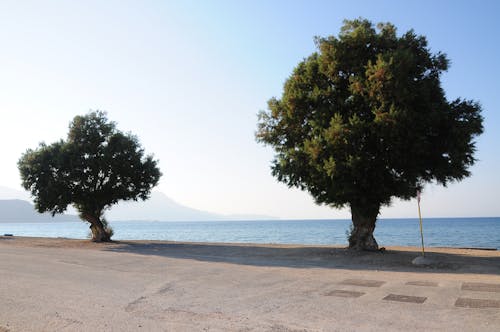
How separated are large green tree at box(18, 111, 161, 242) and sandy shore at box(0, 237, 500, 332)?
585 inches

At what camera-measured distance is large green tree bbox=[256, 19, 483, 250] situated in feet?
64.0

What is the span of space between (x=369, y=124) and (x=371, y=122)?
0.48 metres

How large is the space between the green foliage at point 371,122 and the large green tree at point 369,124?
48mm

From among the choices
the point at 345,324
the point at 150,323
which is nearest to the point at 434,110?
the point at 345,324

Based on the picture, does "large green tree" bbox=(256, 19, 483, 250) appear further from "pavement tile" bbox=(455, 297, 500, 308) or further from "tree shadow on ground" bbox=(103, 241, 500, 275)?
"pavement tile" bbox=(455, 297, 500, 308)

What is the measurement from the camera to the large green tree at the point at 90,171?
32.5 meters

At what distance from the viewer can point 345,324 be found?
8.13 m

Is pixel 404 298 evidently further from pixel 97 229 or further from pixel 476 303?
pixel 97 229

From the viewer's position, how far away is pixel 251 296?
11.2 m

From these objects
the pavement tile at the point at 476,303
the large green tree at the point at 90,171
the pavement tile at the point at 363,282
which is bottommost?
the pavement tile at the point at 363,282

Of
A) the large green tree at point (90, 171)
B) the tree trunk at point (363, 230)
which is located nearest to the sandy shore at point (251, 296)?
the tree trunk at point (363, 230)

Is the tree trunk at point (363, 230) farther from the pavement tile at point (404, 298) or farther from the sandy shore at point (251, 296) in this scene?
the pavement tile at point (404, 298)

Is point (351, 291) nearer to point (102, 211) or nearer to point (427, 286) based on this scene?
point (427, 286)

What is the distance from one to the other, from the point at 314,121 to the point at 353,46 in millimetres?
4569
